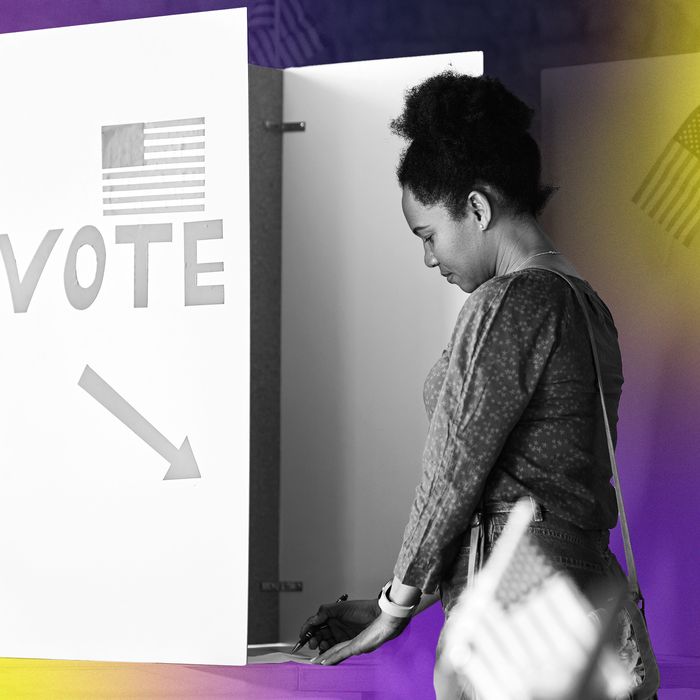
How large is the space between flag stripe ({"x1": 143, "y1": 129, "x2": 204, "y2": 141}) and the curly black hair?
0.38 metres

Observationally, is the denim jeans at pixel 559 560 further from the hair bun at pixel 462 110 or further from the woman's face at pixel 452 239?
the hair bun at pixel 462 110

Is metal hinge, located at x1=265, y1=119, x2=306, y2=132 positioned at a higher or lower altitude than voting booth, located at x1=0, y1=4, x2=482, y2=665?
higher

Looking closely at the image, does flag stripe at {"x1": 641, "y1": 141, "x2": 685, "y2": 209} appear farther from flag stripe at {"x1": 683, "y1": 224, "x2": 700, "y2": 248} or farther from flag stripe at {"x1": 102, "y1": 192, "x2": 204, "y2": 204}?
flag stripe at {"x1": 102, "y1": 192, "x2": 204, "y2": 204}

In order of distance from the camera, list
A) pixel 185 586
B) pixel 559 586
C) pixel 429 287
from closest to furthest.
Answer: pixel 559 586, pixel 185 586, pixel 429 287

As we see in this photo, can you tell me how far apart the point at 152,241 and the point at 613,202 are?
38.4 inches

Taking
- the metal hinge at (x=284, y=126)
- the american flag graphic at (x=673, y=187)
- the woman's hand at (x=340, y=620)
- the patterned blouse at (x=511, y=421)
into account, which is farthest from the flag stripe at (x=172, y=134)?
the american flag graphic at (x=673, y=187)

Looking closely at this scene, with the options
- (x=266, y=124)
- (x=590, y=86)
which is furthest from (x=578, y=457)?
(x=590, y=86)

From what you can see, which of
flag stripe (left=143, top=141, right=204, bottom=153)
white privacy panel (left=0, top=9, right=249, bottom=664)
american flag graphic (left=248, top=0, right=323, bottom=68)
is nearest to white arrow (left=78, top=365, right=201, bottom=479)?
white privacy panel (left=0, top=9, right=249, bottom=664)

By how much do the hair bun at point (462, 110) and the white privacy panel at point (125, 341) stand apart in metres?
0.33

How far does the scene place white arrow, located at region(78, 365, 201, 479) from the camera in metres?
1.41

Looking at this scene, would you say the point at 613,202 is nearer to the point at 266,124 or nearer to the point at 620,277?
the point at 620,277

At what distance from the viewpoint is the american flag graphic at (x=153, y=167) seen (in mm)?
1421

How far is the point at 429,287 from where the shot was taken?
169 centimetres

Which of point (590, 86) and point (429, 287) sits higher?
point (590, 86)
